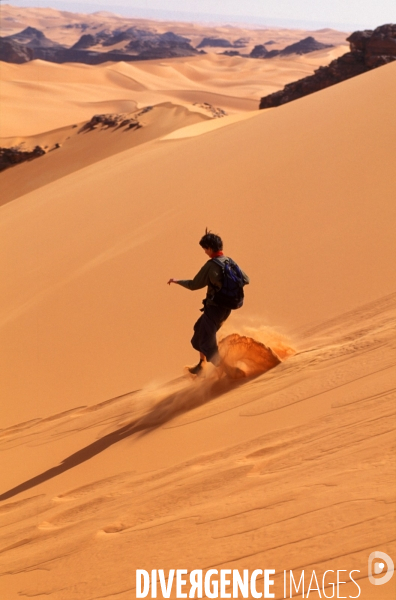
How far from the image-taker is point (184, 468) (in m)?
3.23

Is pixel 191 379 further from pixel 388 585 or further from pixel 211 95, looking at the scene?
pixel 211 95

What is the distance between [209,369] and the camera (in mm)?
4422

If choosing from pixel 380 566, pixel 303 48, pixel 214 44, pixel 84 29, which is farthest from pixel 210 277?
pixel 84 29

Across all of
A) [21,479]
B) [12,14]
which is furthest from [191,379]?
[12,14]

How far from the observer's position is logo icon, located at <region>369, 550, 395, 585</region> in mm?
2002

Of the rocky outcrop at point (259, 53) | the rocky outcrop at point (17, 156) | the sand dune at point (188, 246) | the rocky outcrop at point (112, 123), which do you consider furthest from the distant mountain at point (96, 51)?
the sand dune at point (188, 246)

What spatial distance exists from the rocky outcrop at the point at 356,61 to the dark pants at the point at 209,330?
2045 centimetres

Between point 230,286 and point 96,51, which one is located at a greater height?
point 96,51

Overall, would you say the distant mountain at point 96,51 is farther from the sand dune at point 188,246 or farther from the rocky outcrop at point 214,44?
the sand dune at point 188,246

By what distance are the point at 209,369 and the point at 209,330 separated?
0.39 meters

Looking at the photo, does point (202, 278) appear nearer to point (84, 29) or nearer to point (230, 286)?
point (230, 286)

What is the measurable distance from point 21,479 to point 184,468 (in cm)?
125

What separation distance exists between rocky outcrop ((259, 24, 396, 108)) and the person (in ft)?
67.1

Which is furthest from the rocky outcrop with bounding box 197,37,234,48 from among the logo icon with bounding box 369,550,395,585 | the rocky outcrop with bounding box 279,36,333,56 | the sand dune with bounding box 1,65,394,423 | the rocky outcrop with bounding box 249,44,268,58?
the logo icon with bounding box 369,550,395,585
